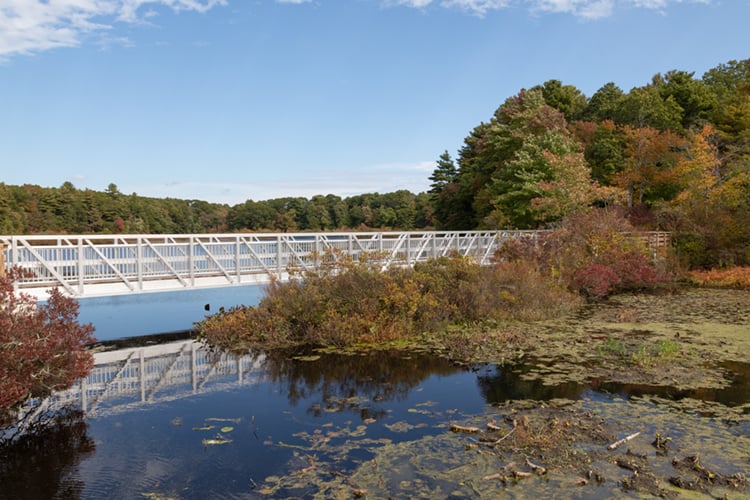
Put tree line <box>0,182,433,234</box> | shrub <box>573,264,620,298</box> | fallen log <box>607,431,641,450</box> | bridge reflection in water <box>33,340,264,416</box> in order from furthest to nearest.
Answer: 1. tree line <box>0,182,433,234</box>
2. shrub <box>573,264,620,298</box>
3. bridge reflection in water <box>33,340,264,416</box>
4. fallen log <box>607,431,641,450</box>

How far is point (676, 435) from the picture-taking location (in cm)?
656

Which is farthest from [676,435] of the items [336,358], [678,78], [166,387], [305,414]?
[678,78]

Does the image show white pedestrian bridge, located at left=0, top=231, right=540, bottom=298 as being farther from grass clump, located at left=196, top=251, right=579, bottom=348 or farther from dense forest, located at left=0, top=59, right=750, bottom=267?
dense forest, located at left=0, top=59, right=750, bottom=267

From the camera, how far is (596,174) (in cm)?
3241

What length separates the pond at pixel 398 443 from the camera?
18.1 ft

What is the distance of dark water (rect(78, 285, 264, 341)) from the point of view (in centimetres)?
1524

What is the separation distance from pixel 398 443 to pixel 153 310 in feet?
49.3

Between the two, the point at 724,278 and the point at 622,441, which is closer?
the point at 622,441

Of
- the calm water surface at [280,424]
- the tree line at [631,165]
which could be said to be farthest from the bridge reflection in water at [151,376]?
the tree line at [631,165]

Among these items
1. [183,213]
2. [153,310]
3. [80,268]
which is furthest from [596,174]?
[183,213]

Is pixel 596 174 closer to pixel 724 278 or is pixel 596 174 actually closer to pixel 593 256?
pixel 724 278

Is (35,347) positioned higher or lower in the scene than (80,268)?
lower

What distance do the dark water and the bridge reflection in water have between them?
2434mm

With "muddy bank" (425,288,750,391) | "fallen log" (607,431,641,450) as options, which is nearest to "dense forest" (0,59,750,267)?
"muddy bank" (425,288,750,391)
